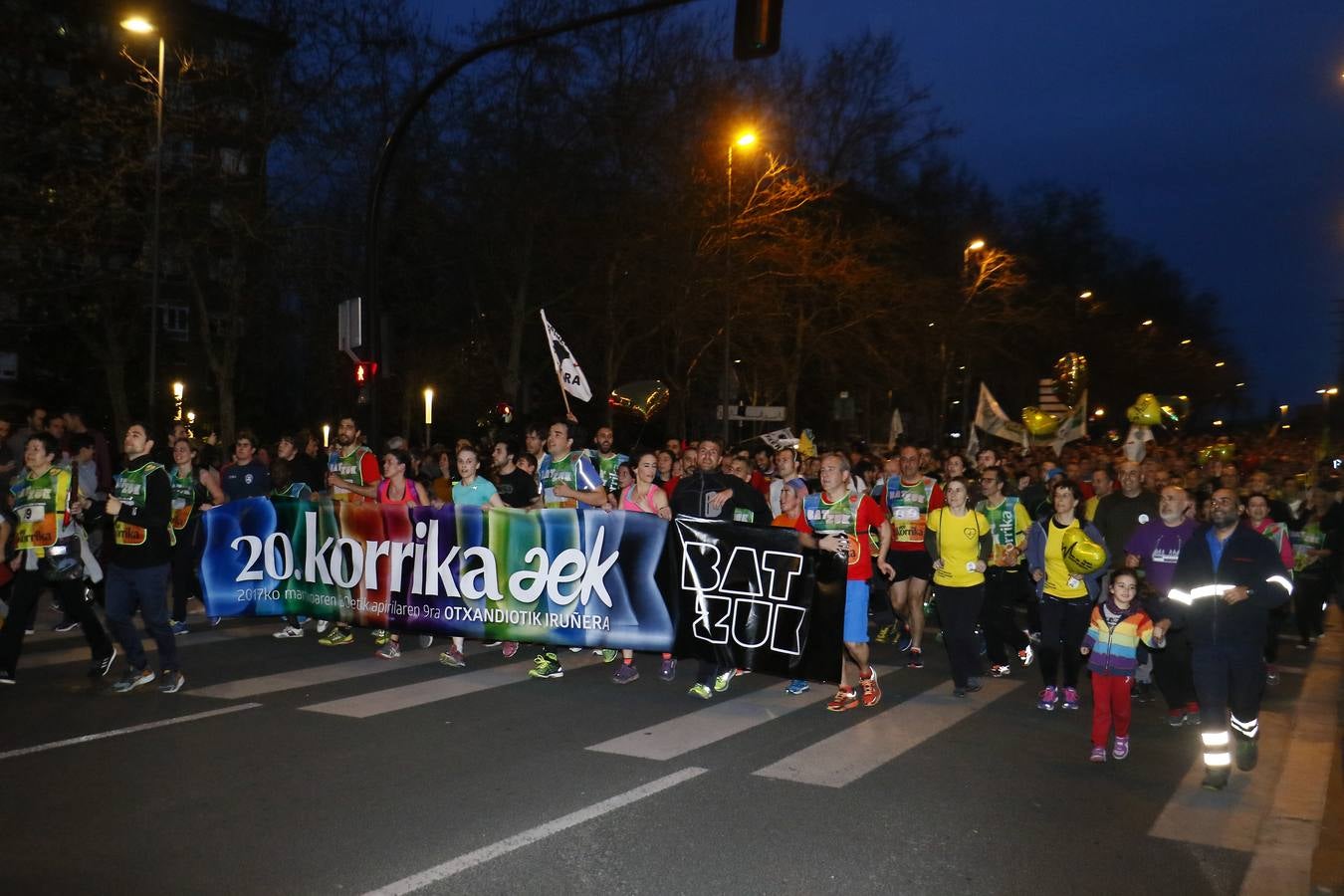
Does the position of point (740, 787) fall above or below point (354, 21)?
below

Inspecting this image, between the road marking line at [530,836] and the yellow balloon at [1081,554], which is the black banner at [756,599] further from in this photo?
the road marking line at [530,836]

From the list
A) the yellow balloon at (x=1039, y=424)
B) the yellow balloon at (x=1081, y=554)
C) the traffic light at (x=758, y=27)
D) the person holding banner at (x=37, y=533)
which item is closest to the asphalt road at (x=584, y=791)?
the person holding banner at (x=37, y=533)

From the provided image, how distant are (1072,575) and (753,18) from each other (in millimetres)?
5552

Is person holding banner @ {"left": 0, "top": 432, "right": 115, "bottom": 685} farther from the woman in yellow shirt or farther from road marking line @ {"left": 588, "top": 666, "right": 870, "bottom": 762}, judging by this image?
the woman in yellow shirt

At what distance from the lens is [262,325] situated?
3672cm

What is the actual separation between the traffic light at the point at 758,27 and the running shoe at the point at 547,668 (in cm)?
Answer: 542

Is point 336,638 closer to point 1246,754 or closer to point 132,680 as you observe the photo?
point 132,680

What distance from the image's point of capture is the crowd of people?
7.11m

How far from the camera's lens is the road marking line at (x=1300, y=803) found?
213 inches

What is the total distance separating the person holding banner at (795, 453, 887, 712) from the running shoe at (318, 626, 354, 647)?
4406 mm

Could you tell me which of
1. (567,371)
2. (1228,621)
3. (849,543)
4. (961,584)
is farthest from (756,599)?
(567,371)

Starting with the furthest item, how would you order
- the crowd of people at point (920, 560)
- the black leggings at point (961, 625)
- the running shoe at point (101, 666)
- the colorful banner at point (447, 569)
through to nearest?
1. the colorful banner at point (447, 569)
2. the black leggings at point (961, 625)
3. the running shoe at point (101, 666)
4. the crowd of people at point (920, 560)

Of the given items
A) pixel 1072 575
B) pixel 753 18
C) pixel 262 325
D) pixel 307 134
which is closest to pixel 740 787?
pixel 1072 575

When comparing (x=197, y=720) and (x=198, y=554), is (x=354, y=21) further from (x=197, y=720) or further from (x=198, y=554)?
(x=197, y=720)
